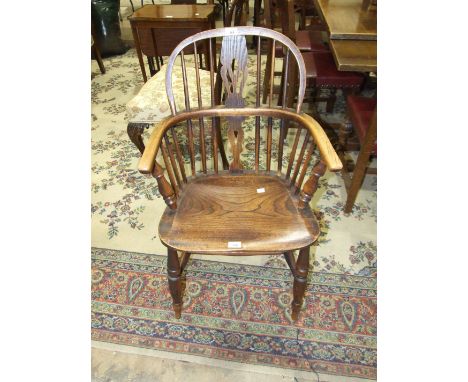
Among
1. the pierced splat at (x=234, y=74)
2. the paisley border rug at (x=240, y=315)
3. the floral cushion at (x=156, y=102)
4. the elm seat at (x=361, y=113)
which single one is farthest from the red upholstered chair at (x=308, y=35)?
the paisley border rug at (x=240, y=315)

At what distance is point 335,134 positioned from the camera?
7.91ft

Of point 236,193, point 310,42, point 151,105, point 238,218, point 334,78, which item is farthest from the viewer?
point 310,42

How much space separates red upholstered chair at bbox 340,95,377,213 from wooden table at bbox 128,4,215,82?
4.60 ft

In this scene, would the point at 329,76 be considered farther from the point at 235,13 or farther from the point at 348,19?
the point at 235,13

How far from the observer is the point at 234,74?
1.19 metres

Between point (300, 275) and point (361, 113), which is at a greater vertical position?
point (361, 113)

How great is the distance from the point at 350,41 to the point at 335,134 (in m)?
0.87

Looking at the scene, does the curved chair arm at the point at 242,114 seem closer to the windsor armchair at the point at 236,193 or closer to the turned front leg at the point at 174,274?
the windsor armchair at the point at 236,193

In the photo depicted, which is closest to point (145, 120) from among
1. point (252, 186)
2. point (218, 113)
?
point (218, 113)

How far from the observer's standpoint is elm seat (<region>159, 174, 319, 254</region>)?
3.33 ft

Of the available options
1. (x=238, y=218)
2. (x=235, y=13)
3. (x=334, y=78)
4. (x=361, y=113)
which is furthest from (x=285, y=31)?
(x=238, y=218)

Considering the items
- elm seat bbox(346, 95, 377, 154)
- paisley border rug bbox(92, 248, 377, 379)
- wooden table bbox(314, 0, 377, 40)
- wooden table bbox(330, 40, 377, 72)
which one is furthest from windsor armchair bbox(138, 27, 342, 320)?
wooden table bbox(314, 0, 377, 40)

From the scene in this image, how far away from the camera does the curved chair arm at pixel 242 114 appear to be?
95 centimetres

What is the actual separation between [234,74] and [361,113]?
2.65 feet
